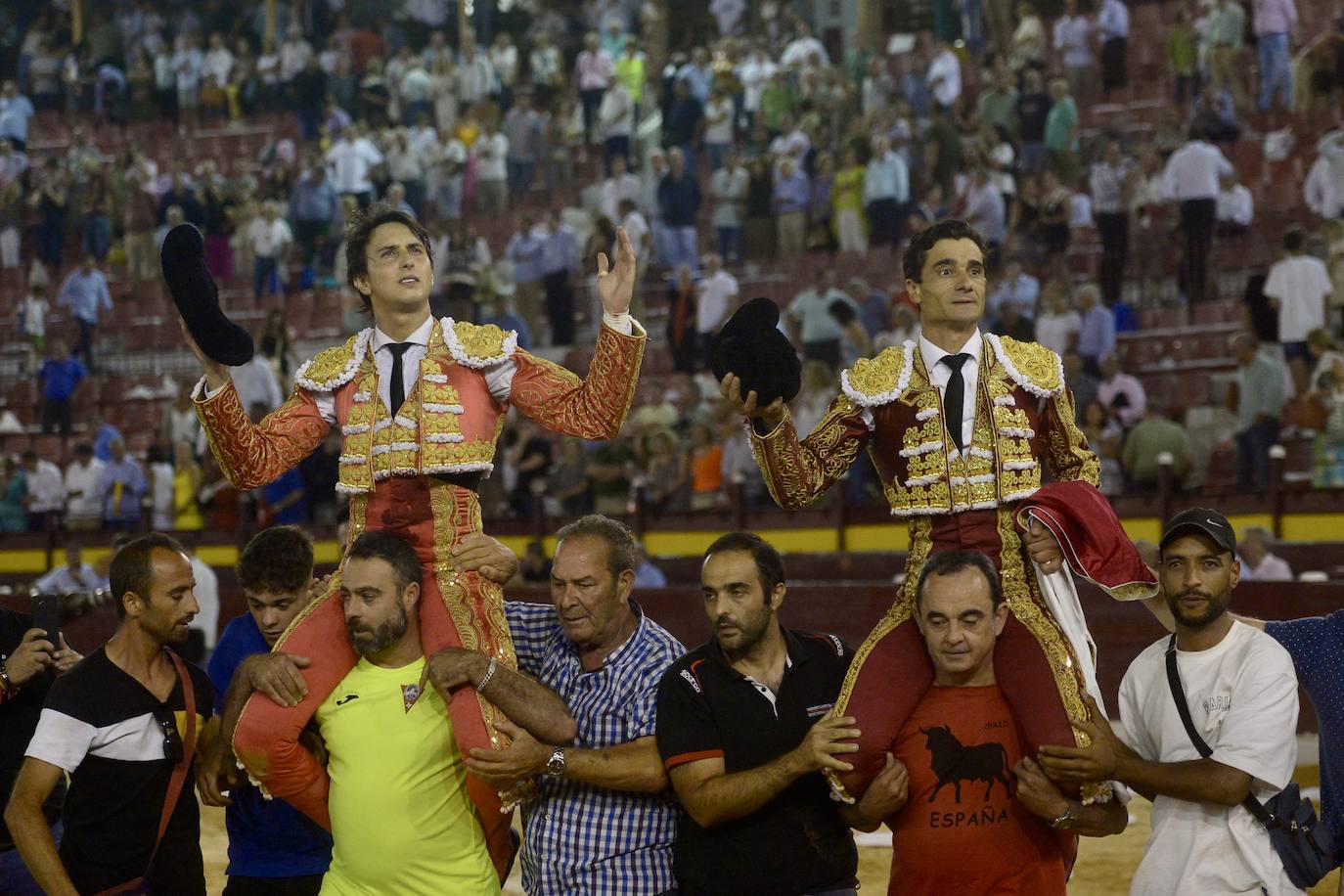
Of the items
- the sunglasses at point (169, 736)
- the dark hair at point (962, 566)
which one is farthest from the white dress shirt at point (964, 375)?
the sunglasses at point (169, 736)

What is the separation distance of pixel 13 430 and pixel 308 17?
20.8 ft

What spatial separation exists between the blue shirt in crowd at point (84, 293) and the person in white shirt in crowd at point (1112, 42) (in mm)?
8913

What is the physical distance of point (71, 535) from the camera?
13.7 metres

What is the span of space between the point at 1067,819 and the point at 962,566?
1.87 feet

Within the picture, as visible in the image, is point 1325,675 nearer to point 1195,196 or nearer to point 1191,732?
point 1191,732

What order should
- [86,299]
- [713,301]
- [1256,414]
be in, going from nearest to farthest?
1. [1256,414]
2. [713,301]
3. [86,299]

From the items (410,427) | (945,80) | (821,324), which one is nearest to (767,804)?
(410,427)

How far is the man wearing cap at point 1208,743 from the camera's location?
379cm

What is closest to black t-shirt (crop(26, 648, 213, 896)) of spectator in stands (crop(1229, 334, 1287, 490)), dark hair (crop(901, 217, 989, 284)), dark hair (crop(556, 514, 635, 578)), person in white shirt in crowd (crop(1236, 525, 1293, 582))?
dark hair (crop(556, 514, 635, 578))

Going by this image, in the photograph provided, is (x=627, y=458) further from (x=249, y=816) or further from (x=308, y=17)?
(x=308, y=17)

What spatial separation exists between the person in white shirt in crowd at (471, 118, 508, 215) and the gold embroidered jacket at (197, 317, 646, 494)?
1179cm

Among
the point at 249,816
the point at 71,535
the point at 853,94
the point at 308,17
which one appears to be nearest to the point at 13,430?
the point at 71,535

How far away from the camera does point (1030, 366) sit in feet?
13.8

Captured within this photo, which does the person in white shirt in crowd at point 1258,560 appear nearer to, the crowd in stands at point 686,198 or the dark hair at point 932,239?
the crowd in stands at point 686,198
